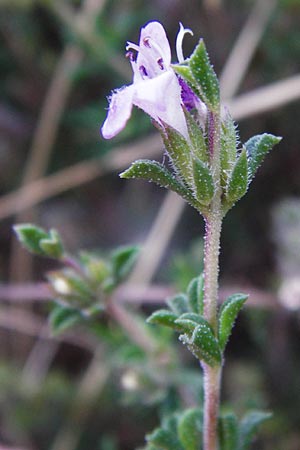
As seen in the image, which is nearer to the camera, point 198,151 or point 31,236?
point 198,151

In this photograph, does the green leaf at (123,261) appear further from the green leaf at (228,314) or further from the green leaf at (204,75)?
the green leaf at (204,75)

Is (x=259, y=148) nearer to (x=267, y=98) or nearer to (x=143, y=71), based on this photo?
(x=143, y=71)

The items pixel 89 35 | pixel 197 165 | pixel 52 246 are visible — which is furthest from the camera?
pixel 89 35

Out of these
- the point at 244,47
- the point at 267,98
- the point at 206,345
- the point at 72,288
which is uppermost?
the point at 244,47

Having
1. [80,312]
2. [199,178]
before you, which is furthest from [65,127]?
[199,178]

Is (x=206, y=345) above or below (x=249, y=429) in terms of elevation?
above

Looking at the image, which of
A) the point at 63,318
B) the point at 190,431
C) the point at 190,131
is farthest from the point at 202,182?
the point at 63,318
